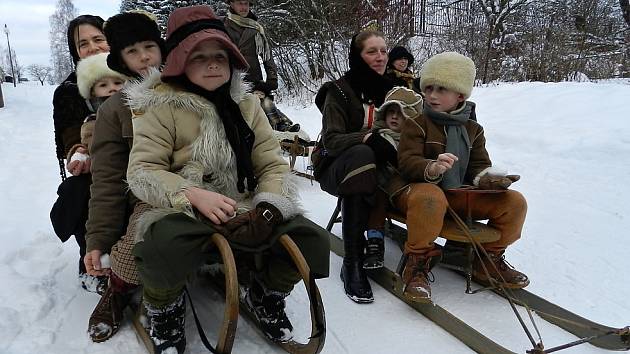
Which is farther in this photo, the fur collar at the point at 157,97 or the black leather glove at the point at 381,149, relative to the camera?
the black leather glove at the point at 381,149

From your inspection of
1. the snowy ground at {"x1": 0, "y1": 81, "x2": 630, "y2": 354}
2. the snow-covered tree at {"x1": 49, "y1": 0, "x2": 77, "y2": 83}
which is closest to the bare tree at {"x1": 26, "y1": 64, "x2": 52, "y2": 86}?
the snow-covered tree at {"x1": 49, "y1": 0, "x2": 77, "y2": 83}

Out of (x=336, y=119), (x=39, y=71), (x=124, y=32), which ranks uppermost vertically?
(x=124, y=32)

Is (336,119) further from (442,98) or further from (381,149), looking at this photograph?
(442,98)

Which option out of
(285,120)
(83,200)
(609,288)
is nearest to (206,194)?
(83,200)

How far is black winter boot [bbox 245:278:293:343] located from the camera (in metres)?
2.01

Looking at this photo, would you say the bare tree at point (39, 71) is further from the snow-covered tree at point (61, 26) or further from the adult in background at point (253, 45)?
the adult in background at point (253, 45)

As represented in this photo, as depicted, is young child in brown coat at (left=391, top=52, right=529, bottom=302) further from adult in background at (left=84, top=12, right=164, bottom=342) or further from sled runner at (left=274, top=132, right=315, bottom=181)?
sled runner at (left=274, top=132, right=315, bottom=181)

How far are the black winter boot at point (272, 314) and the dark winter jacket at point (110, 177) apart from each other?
684 mm

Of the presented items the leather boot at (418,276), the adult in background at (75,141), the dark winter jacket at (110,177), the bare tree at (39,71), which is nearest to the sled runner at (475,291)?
the leather boot at (418,276)

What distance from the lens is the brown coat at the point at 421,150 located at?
8.20ft

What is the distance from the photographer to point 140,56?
2.30 metres

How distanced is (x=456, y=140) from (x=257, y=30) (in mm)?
3338

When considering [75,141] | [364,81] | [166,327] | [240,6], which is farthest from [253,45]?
[166,327]

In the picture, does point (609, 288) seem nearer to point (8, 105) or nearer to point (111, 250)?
point (111, 250)
